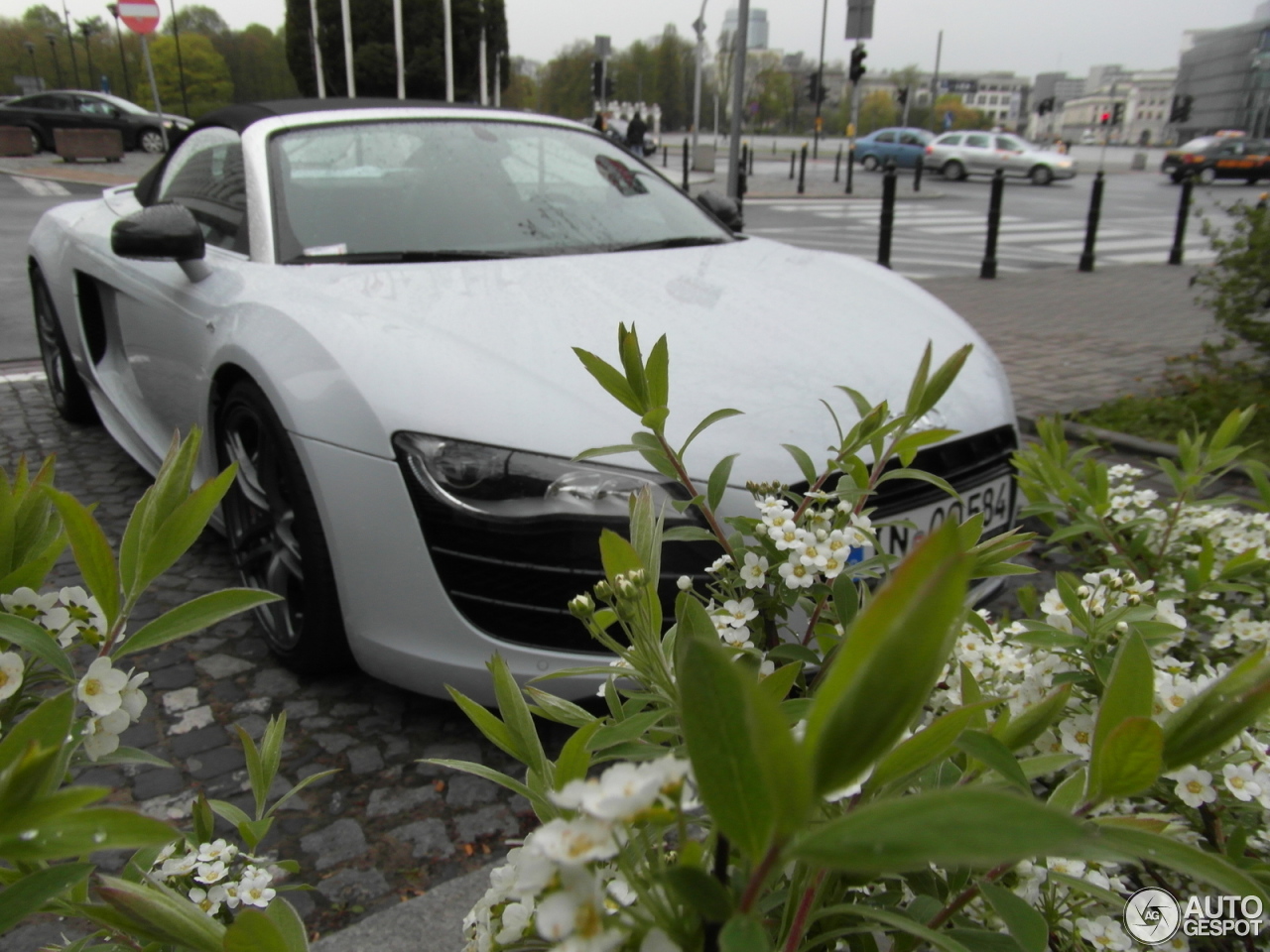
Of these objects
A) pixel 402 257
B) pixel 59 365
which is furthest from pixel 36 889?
pixel 59 365

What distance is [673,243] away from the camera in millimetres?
3527

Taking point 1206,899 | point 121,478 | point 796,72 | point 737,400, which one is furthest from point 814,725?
point 796,72

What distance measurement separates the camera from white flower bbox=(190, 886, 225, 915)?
3.01 feet

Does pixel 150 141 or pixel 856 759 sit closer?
pixel 856 759

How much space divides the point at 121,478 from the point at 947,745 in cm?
435

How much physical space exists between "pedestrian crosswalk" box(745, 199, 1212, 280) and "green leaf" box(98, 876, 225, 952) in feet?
37.6

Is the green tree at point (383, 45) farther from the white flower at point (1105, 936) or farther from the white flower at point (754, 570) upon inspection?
the white flower at point (1105, 936)

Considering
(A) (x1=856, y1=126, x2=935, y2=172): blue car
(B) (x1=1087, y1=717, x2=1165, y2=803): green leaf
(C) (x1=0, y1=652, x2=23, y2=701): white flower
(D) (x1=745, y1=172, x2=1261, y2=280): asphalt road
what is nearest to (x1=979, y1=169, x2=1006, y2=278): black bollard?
(D) (x1=745, y1=172, x2=1261, y2=280): asphalt road

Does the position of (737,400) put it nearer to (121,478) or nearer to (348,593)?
(348,593)

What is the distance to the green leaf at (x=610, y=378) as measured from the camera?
0.90 metres

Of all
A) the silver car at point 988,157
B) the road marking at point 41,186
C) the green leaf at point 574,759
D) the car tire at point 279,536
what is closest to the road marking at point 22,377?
the car tire at point 279,536

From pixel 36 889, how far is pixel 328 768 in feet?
5.88

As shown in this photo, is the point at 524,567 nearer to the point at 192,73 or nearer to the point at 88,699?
the point at 88,699

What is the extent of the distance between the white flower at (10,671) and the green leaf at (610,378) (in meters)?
0.48
